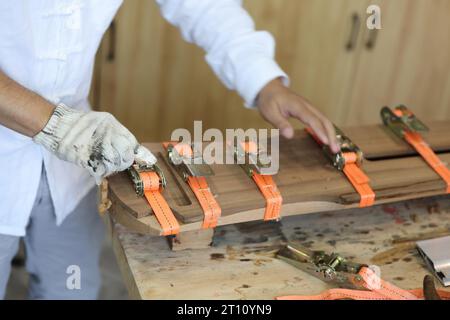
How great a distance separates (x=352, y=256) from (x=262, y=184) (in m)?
0.20

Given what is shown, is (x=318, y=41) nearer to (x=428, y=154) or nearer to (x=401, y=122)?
(x=401, y=122)

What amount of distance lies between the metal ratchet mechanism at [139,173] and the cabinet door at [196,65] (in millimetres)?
859

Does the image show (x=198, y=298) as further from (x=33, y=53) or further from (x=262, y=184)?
(x=33, y=53)

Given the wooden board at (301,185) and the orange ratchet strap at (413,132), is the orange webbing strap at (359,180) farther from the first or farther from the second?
the orange ratchet strap at (413,132)

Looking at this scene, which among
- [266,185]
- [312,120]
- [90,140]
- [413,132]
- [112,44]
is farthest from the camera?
[112,44]

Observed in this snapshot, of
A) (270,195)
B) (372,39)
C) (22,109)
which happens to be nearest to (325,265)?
(270,195)

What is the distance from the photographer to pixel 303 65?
1962mm

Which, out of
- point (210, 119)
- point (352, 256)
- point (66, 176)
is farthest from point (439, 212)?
point (210, 119)

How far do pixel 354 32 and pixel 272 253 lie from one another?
107 cm

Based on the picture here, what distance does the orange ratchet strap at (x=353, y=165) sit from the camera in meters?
1.05

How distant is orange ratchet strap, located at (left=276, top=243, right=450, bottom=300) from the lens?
0.93m

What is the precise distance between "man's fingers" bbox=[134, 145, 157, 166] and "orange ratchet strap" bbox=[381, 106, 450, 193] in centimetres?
52

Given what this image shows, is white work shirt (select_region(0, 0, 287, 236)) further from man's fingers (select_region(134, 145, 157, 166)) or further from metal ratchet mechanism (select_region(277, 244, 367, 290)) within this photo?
metal ratchet mechanism (select_region(277, 244, 367, 290))

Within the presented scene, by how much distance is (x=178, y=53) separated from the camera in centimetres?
183
